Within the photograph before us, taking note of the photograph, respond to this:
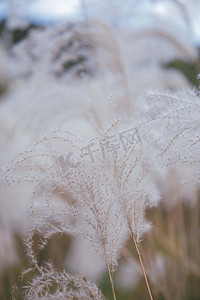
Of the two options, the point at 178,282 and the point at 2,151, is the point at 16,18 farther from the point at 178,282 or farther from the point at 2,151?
the point at 178,282

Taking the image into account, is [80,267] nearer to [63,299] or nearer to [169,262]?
[169,262]

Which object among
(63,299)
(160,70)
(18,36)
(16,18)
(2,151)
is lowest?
(63,299)

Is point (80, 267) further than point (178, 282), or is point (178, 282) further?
point (178, 282)

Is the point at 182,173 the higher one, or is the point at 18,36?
the point at 18,36

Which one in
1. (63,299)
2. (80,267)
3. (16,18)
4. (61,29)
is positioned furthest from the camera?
(16,18)

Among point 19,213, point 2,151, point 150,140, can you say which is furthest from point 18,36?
point 150,140

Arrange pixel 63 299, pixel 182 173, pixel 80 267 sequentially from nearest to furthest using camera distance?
pixel 63 299 → pixel 80 267 → pixel 182 173

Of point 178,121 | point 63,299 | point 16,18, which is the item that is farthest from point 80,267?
point 16,18
